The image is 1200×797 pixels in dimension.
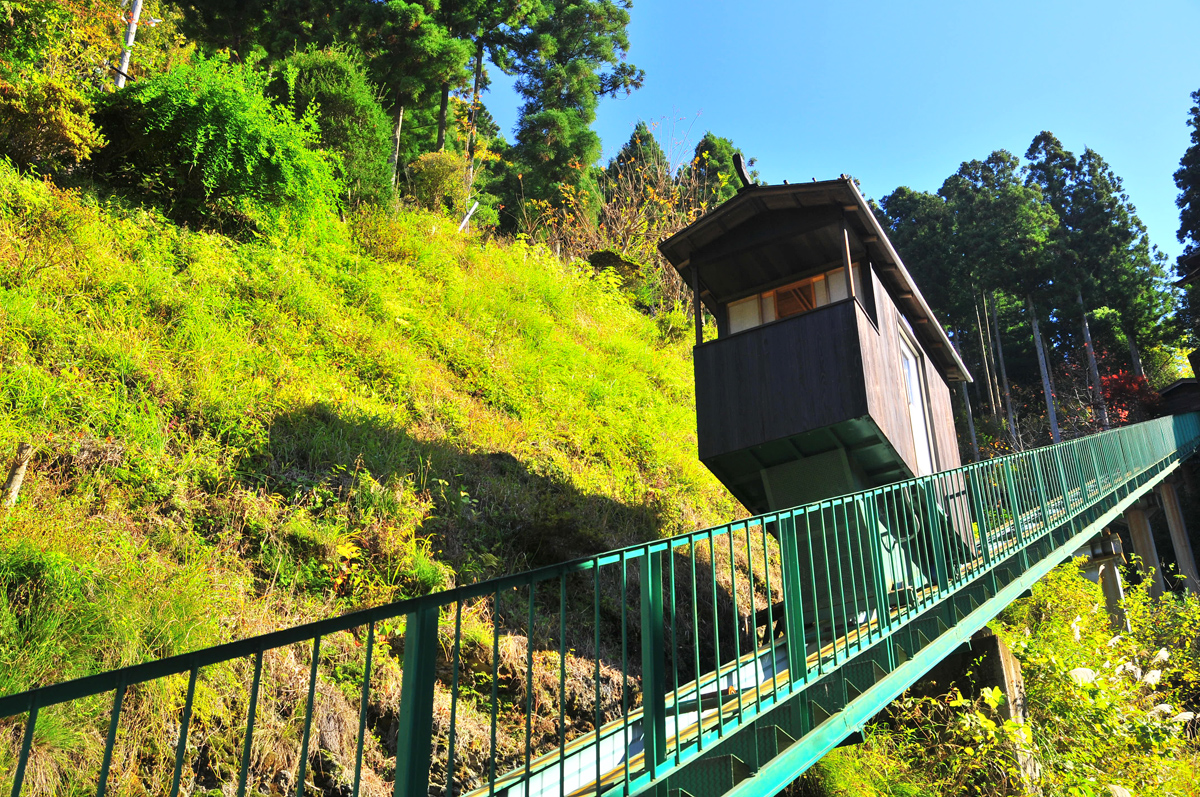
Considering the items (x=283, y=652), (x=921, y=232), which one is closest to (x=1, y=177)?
(x=283, y=652)

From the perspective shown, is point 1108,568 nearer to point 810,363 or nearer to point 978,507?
point 978,507

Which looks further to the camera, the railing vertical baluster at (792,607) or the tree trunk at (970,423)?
the tree trunk at (970,423)

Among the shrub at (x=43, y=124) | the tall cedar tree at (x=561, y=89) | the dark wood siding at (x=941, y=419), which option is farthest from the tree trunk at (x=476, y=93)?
the dark wood siding at (x=941, y=419)

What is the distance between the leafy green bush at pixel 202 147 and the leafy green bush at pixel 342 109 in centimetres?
294

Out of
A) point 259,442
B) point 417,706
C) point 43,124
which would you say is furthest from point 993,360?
point 417,706

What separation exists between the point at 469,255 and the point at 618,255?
6702 mm

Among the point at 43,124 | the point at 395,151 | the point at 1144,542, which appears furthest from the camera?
the point at 395,151

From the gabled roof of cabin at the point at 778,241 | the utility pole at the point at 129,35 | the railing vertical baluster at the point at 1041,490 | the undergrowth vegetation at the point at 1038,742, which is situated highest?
the utility pole at the point at 129,35

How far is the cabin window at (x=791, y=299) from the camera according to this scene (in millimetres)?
8789

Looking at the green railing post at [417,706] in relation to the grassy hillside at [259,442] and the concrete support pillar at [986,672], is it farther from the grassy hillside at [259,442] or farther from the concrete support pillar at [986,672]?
the concrete support pillar at [986,672]

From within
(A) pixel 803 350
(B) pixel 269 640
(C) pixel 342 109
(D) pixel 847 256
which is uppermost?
(C) pixel 342 109

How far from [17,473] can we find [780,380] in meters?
6.60

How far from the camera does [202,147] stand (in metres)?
9.71

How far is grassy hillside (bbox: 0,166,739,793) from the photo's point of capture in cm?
479
